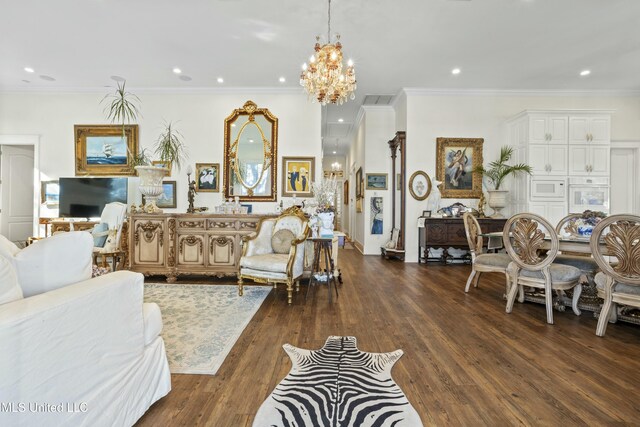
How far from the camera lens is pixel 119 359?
1.27 m

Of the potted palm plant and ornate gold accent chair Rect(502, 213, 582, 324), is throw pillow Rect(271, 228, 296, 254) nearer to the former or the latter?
ornate gold accent chair Rect(502, 213, 582, 324)

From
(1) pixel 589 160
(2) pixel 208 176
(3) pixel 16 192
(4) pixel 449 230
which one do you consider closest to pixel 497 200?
(4) pixel 449 230

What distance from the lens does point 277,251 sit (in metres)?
3.89

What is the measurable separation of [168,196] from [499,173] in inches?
268

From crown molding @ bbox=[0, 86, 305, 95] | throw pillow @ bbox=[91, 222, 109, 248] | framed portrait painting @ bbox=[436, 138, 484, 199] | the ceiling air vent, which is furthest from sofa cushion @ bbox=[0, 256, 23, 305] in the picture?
the ceiling air vent

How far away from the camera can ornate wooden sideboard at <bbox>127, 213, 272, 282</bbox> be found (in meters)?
4.34

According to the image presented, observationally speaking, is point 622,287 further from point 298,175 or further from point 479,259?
point 298,175

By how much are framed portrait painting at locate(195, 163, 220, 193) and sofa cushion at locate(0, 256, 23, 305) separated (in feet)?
15.6

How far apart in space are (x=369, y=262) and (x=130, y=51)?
577 centimetres

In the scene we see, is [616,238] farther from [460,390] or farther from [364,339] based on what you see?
[364,339]

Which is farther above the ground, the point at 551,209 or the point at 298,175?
the point at 298,175

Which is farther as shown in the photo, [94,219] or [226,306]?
[94,219]

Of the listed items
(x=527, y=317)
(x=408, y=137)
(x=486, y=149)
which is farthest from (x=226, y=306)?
(x=486, y=149)

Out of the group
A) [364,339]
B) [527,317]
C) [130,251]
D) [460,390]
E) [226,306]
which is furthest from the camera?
[130,251]
